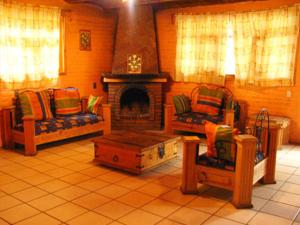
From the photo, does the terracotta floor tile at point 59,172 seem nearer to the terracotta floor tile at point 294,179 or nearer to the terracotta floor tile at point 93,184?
the terracotta floor tile at point 93,184

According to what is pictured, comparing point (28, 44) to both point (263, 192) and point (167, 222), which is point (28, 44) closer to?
point (167, 222)

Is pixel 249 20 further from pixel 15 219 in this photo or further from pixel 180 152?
pixel 15 219

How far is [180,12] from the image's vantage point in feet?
21.8

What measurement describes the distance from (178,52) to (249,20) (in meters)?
1.58

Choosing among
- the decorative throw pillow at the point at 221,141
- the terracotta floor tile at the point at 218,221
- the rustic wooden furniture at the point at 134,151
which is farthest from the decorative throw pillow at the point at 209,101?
the terracotta floor tile at the point at 218,221

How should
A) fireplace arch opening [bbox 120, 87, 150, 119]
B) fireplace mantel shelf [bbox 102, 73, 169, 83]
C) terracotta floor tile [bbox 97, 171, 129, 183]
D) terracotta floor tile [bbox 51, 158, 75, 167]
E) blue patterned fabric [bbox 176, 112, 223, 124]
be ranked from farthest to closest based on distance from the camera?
1. fireplace arch opening [bbox 120, 87, 150, 119]
2. fireplace mantel shelf [bbox 102, 73, 169, 83]
3. blue patterned fabric [bbox 176, 112, 223, 124]
4. terracotta floor tile [bbox 51, 158, 75, 167]
5. terracotta floor tile [bbox 97, 171, 129, 183]

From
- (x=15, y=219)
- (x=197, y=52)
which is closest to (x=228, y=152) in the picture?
(x=15, y=219)

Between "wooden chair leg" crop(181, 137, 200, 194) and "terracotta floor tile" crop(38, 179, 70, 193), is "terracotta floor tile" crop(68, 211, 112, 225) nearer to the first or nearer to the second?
"terracotta floor tile" crop(38, 179, 70, 193)

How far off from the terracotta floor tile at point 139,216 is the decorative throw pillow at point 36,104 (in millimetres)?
2743

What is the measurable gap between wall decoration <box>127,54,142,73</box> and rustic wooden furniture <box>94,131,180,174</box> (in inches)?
93.2

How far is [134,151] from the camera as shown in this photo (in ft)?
13.1

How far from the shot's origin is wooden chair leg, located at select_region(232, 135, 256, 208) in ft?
10.1

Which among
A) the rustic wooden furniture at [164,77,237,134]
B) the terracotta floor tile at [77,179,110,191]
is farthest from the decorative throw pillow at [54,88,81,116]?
the terracotta floor tile at [77,179,110,191]

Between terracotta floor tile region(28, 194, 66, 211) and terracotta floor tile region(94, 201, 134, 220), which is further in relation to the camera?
terracotta floor tile region(28, 194, 66, 211)
